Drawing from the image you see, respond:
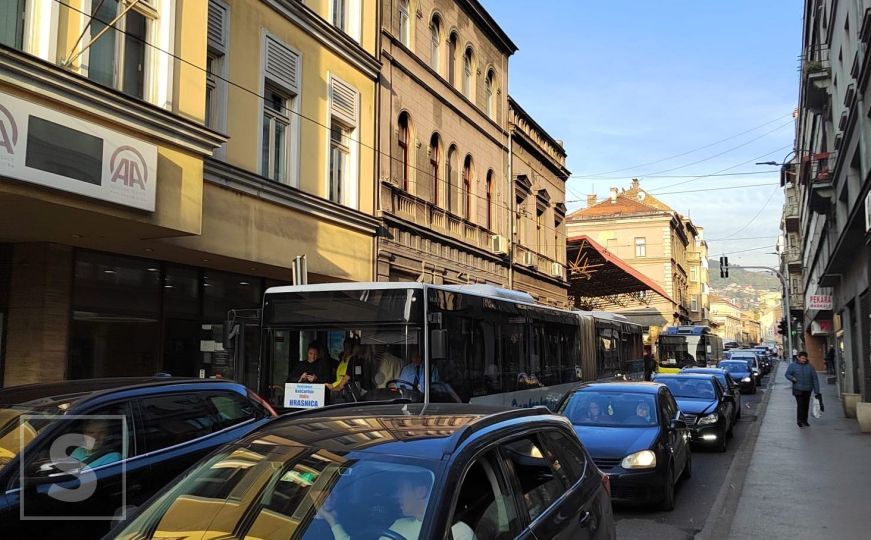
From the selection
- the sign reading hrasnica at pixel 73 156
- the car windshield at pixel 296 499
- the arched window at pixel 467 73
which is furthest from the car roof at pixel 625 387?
the arched window at pixel 467 73

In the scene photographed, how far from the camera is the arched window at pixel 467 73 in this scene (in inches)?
1059

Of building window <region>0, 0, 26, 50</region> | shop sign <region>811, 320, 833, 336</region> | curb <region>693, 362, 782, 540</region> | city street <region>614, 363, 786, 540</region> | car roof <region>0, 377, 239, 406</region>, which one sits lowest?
city street <region>614, 363, 786, 540</region>

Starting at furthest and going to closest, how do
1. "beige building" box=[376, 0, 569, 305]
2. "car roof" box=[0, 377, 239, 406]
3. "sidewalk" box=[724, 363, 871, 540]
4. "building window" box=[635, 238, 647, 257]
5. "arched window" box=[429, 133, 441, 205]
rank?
1. "building window" box=[635, 238, 647, 257]
2. "arched window" box=[429, 133, 441, 205]
3. "beige building" box=[376, 0, 569, 305]
4. "sidewalk" box=[724, 363, 871, 540]
5. "car roof" box=[0, 377, 239, 406]

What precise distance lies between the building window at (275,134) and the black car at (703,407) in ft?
32.6

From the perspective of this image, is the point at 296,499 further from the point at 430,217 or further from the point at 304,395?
the point at 430,217

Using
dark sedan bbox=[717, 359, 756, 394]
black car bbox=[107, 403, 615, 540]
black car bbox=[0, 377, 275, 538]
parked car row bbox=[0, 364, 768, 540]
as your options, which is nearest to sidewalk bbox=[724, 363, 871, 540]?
parked car row bbox=[0, 364, 768, 540]

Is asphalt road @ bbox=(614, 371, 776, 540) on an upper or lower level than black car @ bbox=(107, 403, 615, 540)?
lower

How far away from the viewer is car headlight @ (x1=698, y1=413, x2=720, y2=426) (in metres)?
14.6

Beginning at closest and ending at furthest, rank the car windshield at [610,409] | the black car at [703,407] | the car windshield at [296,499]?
the car windshield at [296,499]
the car windshield at [610,409]
the black car at [703,407]

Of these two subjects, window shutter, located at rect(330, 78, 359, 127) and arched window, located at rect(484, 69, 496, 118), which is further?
arched window, located at rect(484, 69, 496, 118)

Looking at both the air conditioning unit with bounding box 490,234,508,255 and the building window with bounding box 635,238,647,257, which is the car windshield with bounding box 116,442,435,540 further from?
the building window with bounding box 635,238,647,257

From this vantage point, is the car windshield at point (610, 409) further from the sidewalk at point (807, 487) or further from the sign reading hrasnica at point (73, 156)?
the sign reading hrasnica at point (73, 156)

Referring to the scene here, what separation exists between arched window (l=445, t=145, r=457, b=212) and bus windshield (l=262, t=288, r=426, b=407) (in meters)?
15.0

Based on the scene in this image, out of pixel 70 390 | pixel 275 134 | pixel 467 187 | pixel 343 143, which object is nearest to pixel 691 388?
pixel 343 143
